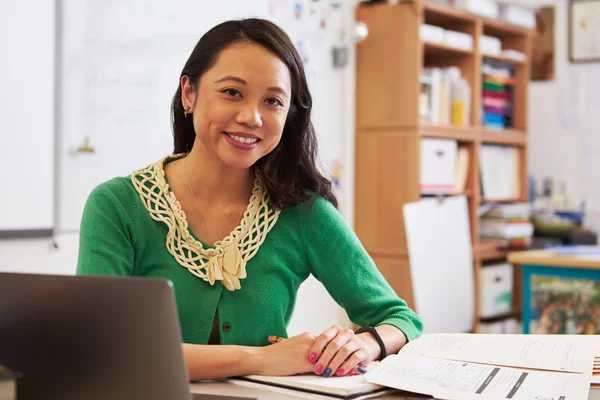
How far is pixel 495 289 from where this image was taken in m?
4.33

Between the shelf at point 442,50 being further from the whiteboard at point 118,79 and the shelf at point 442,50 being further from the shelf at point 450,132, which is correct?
the whiteboard at point 118,79

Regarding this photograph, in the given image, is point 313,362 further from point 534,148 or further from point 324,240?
point 534,148

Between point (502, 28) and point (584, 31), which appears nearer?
point (502, 28)

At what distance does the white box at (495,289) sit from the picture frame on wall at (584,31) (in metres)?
1.47

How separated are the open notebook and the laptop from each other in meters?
0.29

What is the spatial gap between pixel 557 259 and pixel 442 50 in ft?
4.61

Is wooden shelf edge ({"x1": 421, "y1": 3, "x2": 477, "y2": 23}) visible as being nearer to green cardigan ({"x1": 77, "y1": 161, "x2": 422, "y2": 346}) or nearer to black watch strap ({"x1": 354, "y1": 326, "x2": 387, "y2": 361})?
green cardigan ({"x1": 77, "y1": 161, "x2": 422, "y2": 346})

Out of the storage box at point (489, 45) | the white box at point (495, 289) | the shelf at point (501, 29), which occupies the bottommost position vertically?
the white box at point (495, 289)

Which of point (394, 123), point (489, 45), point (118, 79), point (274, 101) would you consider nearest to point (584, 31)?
point (489, 45)

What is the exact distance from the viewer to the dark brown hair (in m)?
1.52

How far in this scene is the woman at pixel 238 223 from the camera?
4.81 feet

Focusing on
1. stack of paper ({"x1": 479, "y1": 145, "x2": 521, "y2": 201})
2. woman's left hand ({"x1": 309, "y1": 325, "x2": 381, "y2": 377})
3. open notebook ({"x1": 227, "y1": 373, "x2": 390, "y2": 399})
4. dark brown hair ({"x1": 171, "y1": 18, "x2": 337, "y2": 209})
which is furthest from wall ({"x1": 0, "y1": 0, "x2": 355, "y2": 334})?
open notebook ({"x1": 227, "y1": 373, "x2": 390, "y2": 399})

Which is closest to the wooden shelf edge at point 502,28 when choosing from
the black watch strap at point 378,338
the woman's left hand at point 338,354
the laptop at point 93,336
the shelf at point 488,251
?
the shelf at point 488,251

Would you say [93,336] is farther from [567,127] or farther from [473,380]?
[567,127]
